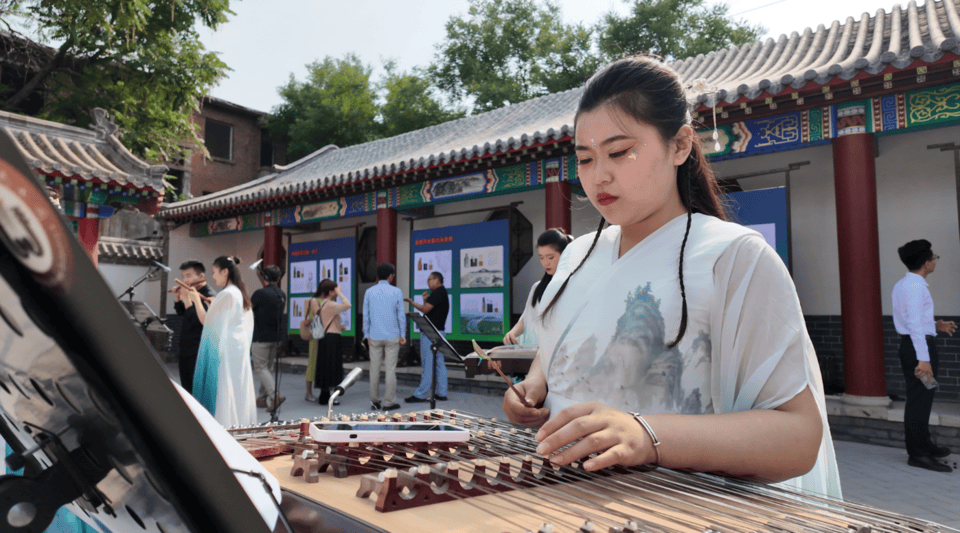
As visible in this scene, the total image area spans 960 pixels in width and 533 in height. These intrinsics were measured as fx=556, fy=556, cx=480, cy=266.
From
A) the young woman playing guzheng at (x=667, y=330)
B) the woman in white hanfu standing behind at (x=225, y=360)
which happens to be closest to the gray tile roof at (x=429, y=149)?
the woman in white hanfu standing behind at (x=225, y=360)

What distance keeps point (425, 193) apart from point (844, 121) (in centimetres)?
557

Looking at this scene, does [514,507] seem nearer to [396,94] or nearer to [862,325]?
[862,325]

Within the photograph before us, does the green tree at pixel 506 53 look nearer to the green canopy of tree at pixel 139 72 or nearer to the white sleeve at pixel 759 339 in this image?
the green canopy of tree at pixel 139 72

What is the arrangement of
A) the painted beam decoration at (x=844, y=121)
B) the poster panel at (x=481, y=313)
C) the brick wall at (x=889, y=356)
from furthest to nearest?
1. the poster panel at (x=481, y=313)
2. the brick wall at (x=889, y=356)
3. the painted beam decoration at (x=844, y=121)

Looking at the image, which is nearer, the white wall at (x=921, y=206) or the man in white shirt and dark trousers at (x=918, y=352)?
the man in white shirt and dark trousers at (x=918, y=352)

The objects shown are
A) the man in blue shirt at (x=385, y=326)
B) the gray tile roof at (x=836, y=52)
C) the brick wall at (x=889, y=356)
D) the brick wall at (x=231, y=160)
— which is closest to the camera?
the gray tile roof at (x=836, y=52)

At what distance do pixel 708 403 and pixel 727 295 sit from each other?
0.22 metres

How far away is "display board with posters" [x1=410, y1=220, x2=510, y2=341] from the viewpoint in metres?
8.42

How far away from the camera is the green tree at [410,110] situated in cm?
2267

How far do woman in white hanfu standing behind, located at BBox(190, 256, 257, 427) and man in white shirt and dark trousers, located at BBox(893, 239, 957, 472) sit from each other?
18.3ft

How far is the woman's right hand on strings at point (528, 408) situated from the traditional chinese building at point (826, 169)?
2.37 metres

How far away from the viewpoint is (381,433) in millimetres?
1094

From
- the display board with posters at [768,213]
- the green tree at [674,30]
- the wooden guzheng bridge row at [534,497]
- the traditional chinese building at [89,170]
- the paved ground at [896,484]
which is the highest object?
the green tree at [674,30]

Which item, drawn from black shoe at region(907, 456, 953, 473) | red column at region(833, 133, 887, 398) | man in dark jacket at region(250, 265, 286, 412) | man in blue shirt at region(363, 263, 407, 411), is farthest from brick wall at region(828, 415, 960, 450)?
man in dark jacket at region(250, 265, 286, 412)
